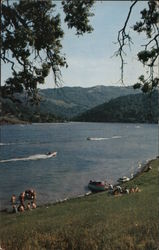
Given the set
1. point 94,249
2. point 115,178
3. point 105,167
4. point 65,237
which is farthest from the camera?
point 105,167

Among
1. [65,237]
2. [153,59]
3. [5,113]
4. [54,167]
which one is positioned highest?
[153,59]

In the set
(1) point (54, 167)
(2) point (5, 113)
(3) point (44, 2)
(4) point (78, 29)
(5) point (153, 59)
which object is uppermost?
(3) point (44, 2)

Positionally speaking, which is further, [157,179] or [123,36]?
[157,179]

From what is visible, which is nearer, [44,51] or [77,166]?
[44,51]

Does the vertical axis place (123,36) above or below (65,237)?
above

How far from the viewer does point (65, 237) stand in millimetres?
18234

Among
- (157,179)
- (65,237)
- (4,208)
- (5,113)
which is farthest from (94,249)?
(157,179)

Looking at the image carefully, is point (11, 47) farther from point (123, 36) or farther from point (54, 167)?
point (54, 167)

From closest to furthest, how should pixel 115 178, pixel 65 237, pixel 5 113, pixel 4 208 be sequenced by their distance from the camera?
pixel 5 113 → pixel 65 237 → pixel 4 208 → pixel 115 178

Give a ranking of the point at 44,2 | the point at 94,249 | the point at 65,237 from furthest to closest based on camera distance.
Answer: the point at 65,237 < the point at 94,249 < the point at 44,2

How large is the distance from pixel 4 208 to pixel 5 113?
1356 inches

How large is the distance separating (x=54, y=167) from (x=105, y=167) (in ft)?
37.6

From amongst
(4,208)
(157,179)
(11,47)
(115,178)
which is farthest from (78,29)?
(115,178)

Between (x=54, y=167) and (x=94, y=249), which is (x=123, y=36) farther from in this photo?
(x=54, y=167)
